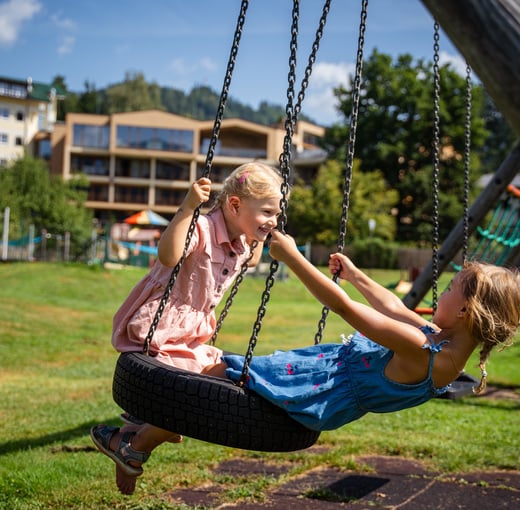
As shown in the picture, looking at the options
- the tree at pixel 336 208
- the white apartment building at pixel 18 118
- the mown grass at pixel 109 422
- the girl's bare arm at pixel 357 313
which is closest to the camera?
the girl's bare arm at pixel 357 313

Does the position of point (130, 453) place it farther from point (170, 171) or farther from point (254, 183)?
point (170, 171)

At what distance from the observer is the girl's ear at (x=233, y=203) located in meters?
3.39

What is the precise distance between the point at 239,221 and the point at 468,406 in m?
5.20

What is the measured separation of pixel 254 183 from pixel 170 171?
A: 5462 cm

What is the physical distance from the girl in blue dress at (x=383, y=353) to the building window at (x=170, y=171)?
54.4 meters

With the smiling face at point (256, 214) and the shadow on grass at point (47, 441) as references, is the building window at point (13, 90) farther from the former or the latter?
the smiling face at point (256, 214)

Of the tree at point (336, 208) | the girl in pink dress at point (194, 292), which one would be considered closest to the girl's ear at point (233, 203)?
the girl in pink dress at point (194, 292)

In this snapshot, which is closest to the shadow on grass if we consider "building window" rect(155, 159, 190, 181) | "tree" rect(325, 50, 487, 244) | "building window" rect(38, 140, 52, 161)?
"tree" rect(325, 50, 487, 244)

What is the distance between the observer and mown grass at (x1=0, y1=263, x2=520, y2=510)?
14.5ft

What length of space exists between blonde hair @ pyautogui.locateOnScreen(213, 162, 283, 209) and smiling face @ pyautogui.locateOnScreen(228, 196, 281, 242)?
1.0 inches

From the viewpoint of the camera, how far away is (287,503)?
14.1ft

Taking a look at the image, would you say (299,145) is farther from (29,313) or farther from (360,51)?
(360,51)

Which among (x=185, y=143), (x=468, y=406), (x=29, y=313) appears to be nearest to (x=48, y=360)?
(x=29, y=313)

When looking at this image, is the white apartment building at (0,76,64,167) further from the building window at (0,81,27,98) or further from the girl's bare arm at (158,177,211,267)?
the girl's bare arm at (158,177,211,267)
